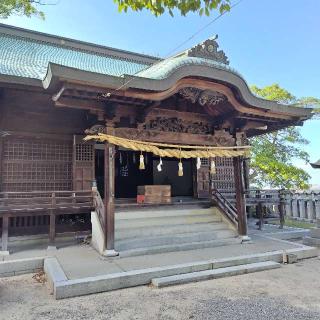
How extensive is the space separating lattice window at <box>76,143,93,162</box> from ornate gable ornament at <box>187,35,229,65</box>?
14.5ft

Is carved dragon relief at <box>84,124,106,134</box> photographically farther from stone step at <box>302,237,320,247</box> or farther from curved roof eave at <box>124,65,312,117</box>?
stone step at <box>302,237,320,247</box>

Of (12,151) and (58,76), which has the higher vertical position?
(58,76)

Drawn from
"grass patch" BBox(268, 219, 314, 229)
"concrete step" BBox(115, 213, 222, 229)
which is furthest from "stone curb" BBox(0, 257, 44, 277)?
"grass patch" BBox(268, 219, 314, 229)

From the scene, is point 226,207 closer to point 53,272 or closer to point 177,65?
point 177,65

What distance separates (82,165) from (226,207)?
4984 mm

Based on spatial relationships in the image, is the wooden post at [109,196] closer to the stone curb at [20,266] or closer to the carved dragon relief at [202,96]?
the stone curb at [20,266]

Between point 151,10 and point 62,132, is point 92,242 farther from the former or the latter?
point 151,10

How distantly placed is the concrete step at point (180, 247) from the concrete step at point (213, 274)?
1532mm

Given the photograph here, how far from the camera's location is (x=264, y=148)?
21.5 m

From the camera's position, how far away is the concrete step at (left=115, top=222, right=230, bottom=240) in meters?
8.04

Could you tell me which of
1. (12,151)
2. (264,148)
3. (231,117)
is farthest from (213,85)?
(264,148)

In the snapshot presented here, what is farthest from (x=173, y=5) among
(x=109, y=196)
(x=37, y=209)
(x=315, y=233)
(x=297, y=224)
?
(x=297, y=224)

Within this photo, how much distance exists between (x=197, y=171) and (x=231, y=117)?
3708mm

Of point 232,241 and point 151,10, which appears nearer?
point 151,10
